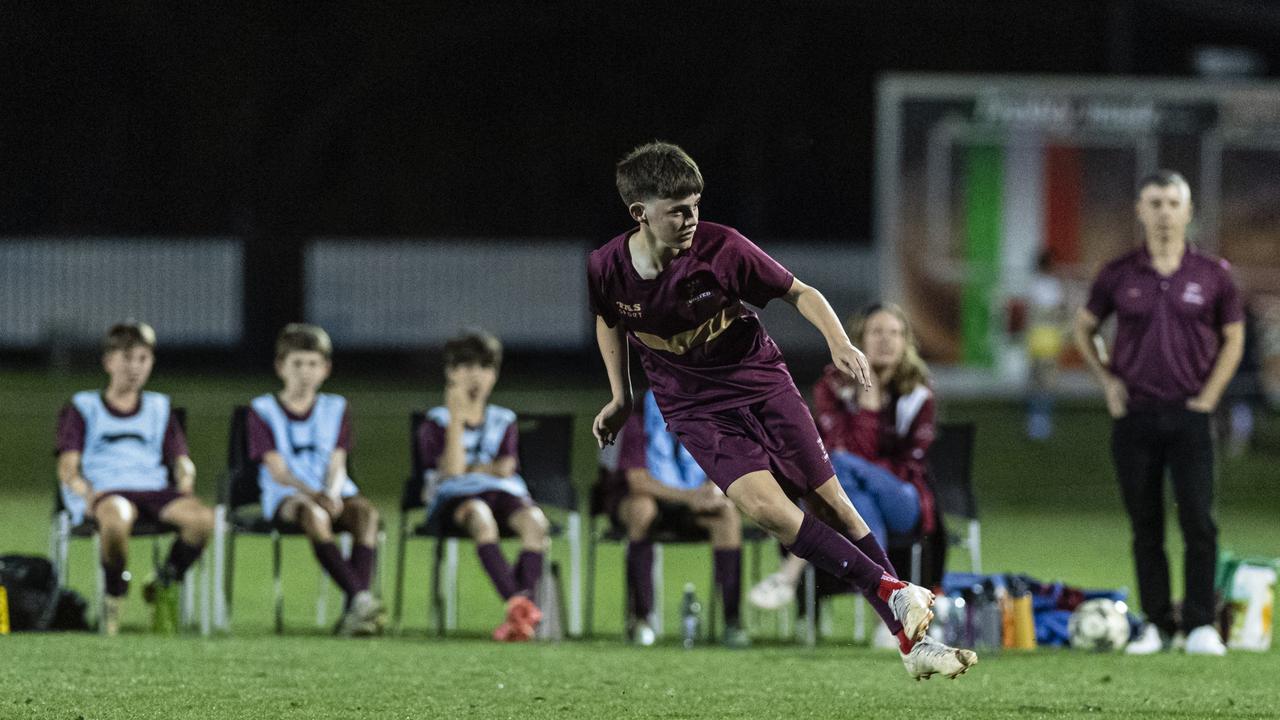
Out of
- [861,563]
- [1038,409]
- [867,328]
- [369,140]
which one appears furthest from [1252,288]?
[369,140]

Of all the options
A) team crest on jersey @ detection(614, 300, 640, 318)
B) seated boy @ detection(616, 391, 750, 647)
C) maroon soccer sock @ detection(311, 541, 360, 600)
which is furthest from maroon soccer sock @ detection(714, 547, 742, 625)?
team crest on jersey @ detection(614, 300, 640, 318)

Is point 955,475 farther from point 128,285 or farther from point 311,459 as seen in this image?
point 128,285

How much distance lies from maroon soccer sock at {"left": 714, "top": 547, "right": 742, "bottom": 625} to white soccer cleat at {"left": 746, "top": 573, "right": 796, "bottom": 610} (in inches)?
3.3

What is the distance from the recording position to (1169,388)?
886 centimetres

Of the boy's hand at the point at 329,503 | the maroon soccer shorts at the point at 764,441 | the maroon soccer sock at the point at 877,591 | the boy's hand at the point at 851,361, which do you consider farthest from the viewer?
the boy's hand at the point at 329,503

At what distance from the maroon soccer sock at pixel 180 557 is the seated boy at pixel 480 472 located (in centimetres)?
109

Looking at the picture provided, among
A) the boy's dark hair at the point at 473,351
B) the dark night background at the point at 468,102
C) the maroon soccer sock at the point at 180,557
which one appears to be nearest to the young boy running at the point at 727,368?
the boy's dark hair at the point at 473,351

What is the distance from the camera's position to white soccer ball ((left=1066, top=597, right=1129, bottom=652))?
8914mm

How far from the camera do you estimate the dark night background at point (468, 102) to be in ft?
97.6

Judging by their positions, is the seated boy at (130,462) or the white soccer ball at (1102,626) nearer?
the white soccer ball at (1102,626)

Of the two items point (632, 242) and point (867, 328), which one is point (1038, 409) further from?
point (632, 242)

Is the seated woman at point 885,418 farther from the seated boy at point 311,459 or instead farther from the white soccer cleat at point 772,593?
the seated boy at point 311,459

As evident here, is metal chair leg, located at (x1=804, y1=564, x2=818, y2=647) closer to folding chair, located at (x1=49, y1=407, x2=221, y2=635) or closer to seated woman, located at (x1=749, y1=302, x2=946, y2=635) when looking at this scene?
seated woman, located at (x1=749, y1=302, x2=946, y2=635)

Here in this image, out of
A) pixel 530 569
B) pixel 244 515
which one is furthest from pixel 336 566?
pixel 530 569
